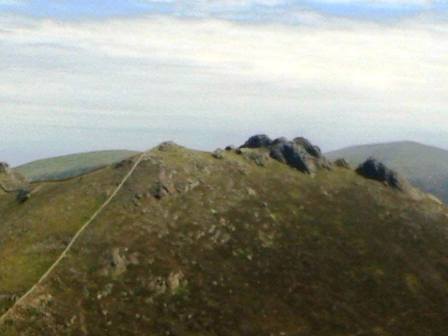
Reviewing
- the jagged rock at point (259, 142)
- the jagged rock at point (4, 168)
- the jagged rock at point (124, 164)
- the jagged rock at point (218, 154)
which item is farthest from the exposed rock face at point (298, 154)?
the jagged rock at point (4, 168)

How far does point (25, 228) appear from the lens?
118 metres

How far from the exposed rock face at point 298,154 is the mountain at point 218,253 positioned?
25.2 inches

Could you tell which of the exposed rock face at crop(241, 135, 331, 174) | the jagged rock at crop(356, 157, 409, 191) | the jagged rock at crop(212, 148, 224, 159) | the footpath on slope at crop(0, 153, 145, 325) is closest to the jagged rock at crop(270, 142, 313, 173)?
the exposed rock face at crop(241, 135, 331, 174)

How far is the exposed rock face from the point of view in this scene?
155875 millimetres

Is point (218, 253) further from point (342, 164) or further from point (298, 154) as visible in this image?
point (342, 164)

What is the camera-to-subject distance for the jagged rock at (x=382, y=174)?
15988 cm

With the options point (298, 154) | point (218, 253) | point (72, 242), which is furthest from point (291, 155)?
point (72, 242)

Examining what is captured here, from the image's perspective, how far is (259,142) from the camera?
170 meters

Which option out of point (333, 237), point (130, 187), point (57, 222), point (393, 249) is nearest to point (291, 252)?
point (333, 237)

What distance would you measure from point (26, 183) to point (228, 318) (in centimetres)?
7249

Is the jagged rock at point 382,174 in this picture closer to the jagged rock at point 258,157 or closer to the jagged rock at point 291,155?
the jagged rock at point 291,155

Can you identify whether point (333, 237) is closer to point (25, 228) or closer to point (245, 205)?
point (245, 205)

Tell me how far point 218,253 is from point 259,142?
5580 centimetres

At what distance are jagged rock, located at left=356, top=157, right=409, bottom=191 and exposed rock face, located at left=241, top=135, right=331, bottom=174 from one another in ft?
30.9
